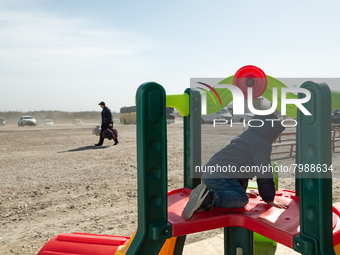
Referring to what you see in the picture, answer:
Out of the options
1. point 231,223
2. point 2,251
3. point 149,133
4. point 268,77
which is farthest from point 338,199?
point 2,251

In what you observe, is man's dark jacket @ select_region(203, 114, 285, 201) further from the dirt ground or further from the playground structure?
the dirt ground

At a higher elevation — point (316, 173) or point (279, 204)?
point (316, 173)

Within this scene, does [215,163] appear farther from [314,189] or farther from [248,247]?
[314,189]

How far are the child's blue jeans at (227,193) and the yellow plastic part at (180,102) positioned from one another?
720mm

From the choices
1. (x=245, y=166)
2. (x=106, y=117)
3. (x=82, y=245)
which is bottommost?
(x=82, y=245)

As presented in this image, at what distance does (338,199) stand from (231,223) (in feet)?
11.6

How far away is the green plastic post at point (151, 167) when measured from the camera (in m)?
1.54

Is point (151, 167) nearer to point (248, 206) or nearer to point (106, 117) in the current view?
point (248, 206)

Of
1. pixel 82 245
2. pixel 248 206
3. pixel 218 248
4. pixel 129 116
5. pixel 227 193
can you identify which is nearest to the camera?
pixel 227 193

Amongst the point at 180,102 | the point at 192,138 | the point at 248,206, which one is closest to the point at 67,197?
the point at 192,138

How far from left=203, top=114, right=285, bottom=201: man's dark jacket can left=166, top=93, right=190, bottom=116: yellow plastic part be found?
56cm

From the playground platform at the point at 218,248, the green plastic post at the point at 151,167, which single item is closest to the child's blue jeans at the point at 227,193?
the green plastic post at the point at 151,167

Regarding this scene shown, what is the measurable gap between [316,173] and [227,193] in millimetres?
691

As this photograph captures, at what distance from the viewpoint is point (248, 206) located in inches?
80.6
